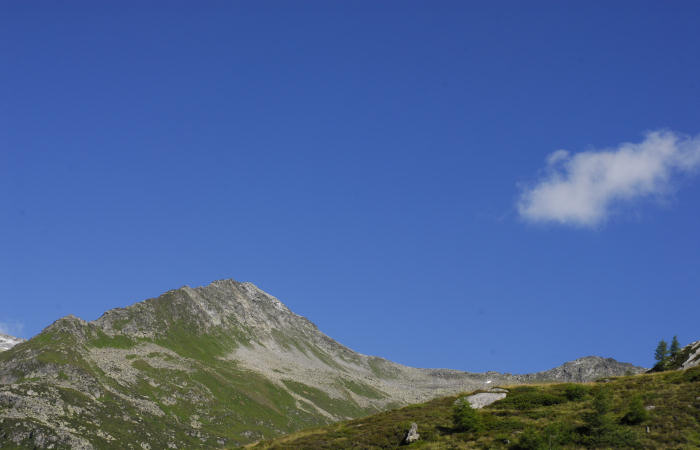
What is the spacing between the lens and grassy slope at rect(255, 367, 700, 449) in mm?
47469

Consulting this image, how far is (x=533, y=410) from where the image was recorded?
6012cm

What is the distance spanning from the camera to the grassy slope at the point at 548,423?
156 ft

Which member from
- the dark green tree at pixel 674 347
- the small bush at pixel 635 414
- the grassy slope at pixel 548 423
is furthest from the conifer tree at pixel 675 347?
the small bush at pixel 635 414

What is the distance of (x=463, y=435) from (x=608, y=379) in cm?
2729

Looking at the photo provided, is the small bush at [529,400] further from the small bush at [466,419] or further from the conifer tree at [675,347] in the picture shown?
the conifer tree at [675,347]

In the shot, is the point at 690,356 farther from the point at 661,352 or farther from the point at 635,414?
the point at 635,414

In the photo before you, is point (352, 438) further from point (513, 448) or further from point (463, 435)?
point (513, 448)

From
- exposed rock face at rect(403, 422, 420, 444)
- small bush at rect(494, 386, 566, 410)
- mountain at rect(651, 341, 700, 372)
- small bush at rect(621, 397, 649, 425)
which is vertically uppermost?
mountain at rect(651, 341, 700, 372)

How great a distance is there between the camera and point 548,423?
5431 centimetres

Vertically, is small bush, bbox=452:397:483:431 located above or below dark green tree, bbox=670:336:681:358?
below

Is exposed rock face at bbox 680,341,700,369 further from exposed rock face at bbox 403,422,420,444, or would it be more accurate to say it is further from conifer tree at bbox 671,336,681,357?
exposed rock face at bbox 403,422,420,444

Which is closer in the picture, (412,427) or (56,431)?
(412,427)

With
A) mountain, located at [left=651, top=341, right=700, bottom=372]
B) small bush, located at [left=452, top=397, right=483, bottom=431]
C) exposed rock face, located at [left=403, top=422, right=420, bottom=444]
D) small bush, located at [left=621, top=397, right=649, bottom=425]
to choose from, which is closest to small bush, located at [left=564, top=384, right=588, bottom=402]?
small bush, located at [left=452, top=397, right=483, bottom=431]

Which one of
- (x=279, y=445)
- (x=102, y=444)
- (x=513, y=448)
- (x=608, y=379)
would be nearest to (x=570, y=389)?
(x=608, y=379)
